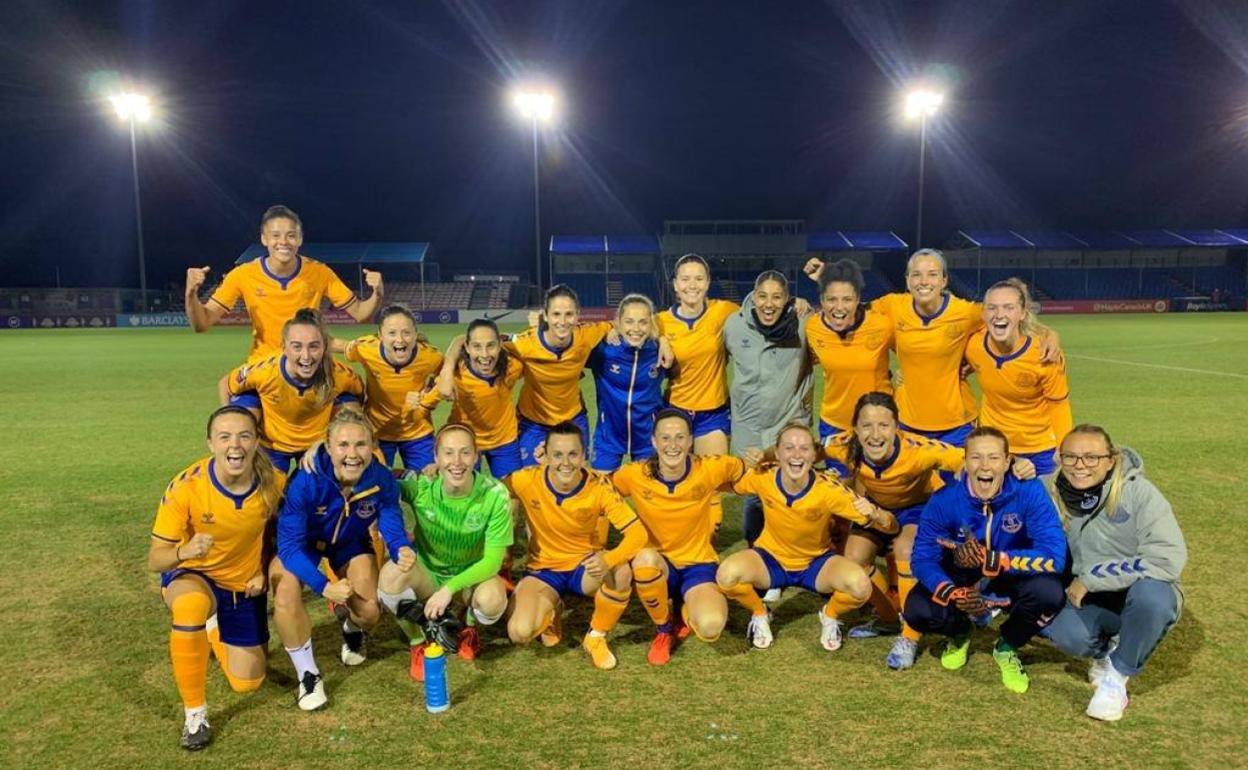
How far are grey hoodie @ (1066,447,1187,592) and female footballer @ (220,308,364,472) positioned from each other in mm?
4140

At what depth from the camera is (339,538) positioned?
3.75 meters

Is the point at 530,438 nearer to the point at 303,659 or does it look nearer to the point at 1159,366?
the point at 303,659

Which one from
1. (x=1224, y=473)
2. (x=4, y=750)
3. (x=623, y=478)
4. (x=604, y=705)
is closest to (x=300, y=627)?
(x=4, y=750)

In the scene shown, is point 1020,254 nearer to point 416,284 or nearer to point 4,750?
point 416,284

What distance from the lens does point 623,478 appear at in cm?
414

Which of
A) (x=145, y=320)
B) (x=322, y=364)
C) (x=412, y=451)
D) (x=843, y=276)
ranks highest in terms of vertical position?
(x=145, y=320)

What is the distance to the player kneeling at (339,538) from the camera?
3271mm

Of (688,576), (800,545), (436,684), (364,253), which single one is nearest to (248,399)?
(436,684)

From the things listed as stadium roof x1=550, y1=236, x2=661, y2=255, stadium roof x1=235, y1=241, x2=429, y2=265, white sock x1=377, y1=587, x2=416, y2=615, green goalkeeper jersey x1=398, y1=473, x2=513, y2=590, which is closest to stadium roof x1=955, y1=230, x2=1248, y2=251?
stadium roof x1=550, y1=236, x2=661, y2=255

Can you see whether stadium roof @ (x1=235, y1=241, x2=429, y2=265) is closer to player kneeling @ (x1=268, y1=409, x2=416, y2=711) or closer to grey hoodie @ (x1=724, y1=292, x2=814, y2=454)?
grey hoodie @ (x1=724, y1=292, x2=814, y2=454)

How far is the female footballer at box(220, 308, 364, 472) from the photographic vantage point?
4188 mm

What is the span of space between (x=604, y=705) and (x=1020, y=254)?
160ft

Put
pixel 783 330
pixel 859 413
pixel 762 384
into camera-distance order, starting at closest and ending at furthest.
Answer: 1. pixel 859 413
2. pixel 783 330
3. pixel 762 384

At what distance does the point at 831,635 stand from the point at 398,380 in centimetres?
316
